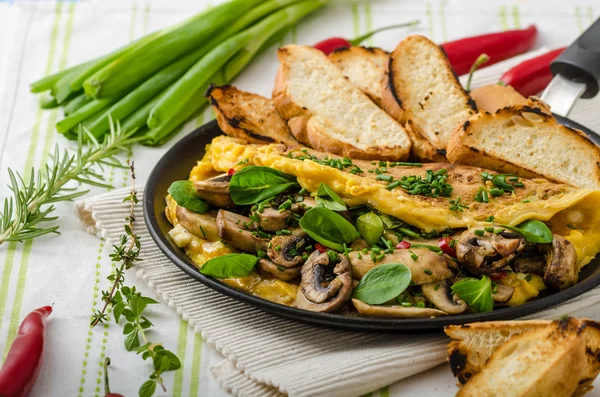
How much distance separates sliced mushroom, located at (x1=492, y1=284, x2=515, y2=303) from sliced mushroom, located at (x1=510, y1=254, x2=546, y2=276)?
162 millimetres

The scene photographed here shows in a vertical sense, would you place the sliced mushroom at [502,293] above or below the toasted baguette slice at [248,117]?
below

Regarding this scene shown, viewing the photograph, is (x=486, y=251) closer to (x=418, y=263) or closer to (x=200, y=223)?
(x=418, y=263)

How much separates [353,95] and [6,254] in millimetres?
2380

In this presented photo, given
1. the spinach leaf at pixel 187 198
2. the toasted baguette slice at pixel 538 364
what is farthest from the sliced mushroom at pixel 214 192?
the toasted baguette slice at pixel 538 364

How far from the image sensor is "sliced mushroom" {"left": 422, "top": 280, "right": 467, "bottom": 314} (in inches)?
133

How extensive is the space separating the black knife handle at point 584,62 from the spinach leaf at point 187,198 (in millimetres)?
2620

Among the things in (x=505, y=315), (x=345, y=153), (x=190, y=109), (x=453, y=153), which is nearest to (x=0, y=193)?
(x=190, y=109)

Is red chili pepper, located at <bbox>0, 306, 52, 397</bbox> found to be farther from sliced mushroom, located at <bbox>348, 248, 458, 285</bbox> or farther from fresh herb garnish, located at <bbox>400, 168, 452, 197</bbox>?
fresh herb garnish, located at <bbox>400, 168, 452, 197</bbox>

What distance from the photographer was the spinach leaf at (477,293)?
336cm

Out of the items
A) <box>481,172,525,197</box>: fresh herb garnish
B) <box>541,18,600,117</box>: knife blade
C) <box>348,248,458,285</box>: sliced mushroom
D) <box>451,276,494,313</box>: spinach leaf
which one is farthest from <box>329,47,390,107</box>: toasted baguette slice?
<box>451,276,494,313</box>: spinach leaf

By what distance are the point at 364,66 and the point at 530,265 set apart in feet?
7.04

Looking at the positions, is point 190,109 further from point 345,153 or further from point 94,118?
point 345,153

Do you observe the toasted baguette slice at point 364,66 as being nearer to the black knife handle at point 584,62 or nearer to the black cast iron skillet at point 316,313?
the black knife handle at point 584,62

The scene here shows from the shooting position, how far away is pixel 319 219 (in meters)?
3.62
